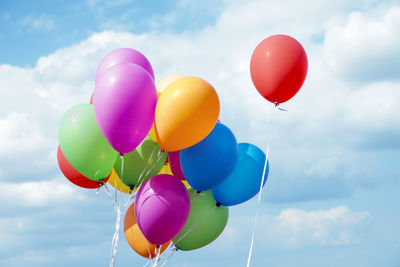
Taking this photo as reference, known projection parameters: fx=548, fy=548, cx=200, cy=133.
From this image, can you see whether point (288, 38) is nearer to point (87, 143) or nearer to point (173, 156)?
point (173, 156)

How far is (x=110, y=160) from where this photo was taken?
7.49 m

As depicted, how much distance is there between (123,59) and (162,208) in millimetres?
2241

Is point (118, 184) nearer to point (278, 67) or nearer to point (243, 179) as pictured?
point (243, 179)

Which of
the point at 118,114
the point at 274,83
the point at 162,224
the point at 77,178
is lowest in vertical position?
the point at 162,224

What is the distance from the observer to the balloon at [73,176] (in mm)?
7809

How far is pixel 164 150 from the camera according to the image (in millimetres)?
7664

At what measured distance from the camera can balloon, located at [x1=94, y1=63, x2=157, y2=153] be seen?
6793 millimetres

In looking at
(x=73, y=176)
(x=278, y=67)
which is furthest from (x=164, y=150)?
(x=278, y=67)

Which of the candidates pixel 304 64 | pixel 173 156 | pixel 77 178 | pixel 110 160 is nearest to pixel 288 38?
pixel 304 64

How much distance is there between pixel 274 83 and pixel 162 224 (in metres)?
2.38

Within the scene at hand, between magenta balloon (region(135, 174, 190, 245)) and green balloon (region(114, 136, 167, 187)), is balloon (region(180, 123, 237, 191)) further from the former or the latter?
green balloon (region(114, 136, 167, 187))

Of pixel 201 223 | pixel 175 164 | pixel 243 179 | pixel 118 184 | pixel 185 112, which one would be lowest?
pixel 201 223

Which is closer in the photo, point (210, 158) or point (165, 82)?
point (210, 158)

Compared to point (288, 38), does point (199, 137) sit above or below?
below
